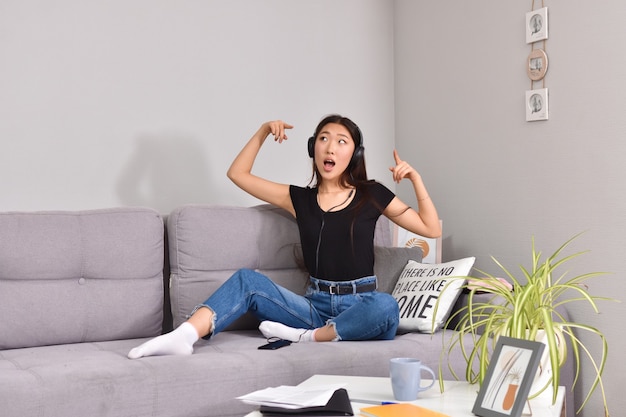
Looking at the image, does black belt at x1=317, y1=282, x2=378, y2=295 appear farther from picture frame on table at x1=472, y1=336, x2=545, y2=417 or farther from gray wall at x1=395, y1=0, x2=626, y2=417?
picture frame on table at x1=472, y1=336, x2=545, y2=417

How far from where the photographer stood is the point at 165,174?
323 cm

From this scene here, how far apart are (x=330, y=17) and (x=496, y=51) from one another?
35.1 inches

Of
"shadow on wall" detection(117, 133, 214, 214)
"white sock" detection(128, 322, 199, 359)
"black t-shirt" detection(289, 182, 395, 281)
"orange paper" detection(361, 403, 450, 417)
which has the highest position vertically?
"shadow on wall" detection(117, 133, 214, 214)

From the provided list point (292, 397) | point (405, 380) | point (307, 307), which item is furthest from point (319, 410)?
point (307, 307)

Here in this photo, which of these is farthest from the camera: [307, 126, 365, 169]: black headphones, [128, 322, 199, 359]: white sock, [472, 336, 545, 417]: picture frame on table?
[307, 126, 365, 169]: black headphones

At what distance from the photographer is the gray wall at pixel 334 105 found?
8.98ft

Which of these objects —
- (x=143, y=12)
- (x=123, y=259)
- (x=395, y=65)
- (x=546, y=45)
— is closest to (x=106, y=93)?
(x=143, y=12)

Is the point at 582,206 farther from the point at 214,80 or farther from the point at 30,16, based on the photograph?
the point at 30,16

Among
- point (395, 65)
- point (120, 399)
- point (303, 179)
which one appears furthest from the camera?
point (395, 65)

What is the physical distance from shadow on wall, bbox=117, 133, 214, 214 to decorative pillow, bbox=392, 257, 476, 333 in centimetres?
103

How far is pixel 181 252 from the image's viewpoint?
276 centimetres

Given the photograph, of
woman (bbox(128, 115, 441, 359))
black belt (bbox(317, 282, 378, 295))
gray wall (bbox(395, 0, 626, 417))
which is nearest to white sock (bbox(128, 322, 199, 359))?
woman (bbox(128, 115, 441, 359))

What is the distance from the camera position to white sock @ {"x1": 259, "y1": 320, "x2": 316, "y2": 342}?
2.50m

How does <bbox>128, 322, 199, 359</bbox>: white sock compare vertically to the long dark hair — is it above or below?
below
